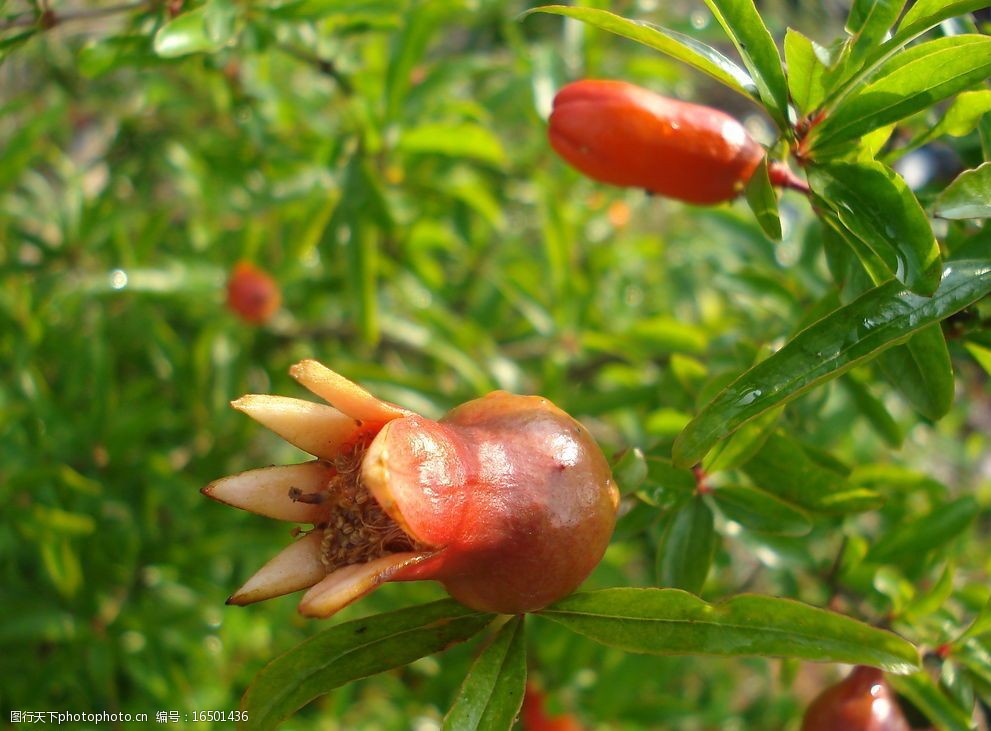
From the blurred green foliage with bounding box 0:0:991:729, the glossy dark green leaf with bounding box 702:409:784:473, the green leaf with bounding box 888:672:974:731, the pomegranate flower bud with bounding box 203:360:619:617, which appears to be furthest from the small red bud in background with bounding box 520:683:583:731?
the pomegranate flower bud with bounding box 203:360:619:617

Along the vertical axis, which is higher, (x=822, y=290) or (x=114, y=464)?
(x=822, y=290)

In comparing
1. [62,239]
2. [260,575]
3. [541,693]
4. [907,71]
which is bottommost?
[541,693]

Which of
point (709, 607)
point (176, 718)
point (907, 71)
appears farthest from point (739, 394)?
point (176, 718)

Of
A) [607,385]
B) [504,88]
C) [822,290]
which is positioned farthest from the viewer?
[607,385]

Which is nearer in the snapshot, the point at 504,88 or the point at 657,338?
the point at 657,338

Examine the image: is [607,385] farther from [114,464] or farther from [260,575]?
[260,575]

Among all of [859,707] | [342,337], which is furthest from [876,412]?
[342,337]

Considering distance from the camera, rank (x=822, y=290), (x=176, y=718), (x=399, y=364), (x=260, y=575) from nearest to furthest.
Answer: (x=260, y=575), (x=822, y=290), (x=176, y=718), (x=399, y=364)

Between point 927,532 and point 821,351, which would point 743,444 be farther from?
point 927,532
